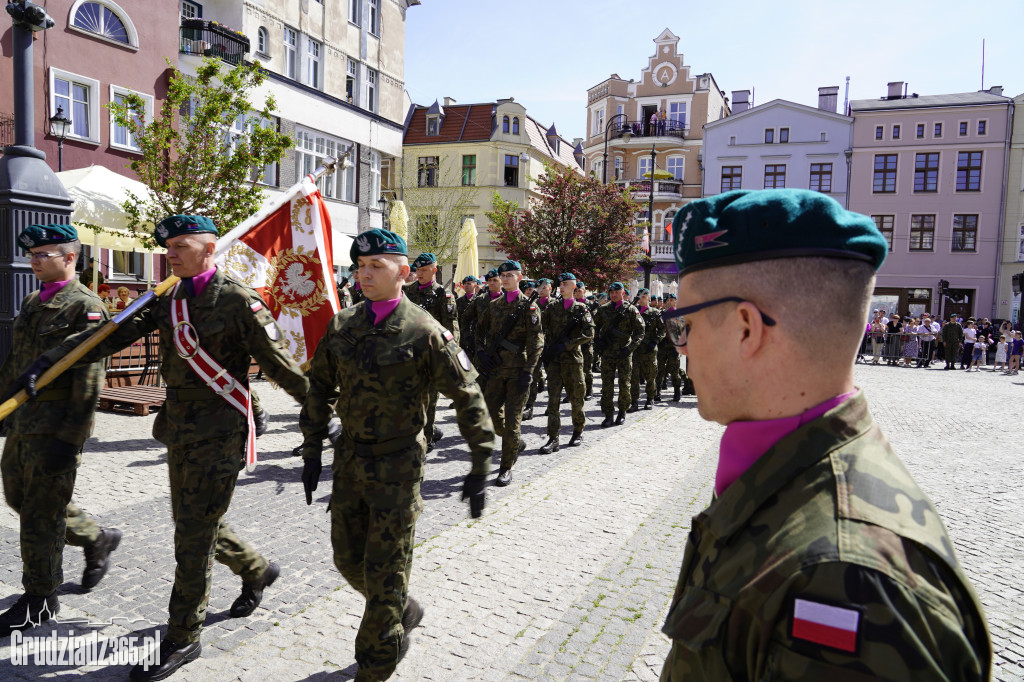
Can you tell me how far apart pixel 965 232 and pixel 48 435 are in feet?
157

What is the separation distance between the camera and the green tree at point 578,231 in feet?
87.2

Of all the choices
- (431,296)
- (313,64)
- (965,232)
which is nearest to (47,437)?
(431,296)

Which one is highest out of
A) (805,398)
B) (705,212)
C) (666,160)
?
(666,160)

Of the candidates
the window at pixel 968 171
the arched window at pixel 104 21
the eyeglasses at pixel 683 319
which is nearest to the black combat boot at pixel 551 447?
the eyeglasses at pixel 683 319

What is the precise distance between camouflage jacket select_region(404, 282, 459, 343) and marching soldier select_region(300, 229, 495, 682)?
5911 millimetres

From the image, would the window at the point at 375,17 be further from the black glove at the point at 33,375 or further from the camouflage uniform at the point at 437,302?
the black glove at the point at 33,375

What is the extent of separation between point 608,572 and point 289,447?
5.09 metres

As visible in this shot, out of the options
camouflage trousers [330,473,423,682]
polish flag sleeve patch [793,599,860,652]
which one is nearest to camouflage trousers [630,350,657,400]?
camouflage trousers [330,473,423,682]

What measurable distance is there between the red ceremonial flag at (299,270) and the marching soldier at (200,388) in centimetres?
232

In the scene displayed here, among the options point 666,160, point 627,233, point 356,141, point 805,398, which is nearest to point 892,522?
point 805,398

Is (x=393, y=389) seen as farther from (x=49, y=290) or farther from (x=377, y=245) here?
(x=49, y=290)

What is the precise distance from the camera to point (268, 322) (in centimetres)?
393

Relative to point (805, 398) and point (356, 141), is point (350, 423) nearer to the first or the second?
point (805, 398)

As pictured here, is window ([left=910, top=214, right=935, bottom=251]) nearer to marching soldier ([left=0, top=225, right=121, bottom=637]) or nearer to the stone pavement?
the stone pavement
